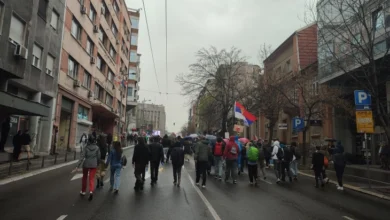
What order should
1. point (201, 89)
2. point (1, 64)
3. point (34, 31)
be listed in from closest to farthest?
point (1, 64)
point (34, 31)
point (201, 89)

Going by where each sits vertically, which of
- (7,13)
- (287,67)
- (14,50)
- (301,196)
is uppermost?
(287,67)

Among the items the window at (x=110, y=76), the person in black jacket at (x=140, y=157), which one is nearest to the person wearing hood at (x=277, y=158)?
the person in black jacket at (x=140, y=157)

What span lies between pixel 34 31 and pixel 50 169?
→ 866 cm

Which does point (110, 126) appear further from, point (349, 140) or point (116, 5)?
point (349, 140)

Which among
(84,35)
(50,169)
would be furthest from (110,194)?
(84,35)

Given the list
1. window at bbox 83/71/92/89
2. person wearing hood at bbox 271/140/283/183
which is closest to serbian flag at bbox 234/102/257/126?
person wearing hood at bbox 271/140/283/183

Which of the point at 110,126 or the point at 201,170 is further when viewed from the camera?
the point at 110,126

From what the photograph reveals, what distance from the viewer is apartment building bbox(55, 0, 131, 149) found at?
25281 millimetres

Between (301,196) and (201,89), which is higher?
(201,89)

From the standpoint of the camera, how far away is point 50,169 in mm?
14938

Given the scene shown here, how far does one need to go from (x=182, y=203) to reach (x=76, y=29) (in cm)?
2370

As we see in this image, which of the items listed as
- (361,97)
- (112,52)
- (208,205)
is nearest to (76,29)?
(112,52)

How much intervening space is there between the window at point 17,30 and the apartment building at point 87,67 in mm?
7238

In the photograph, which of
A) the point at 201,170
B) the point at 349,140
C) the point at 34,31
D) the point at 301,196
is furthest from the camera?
the point at 349,140
